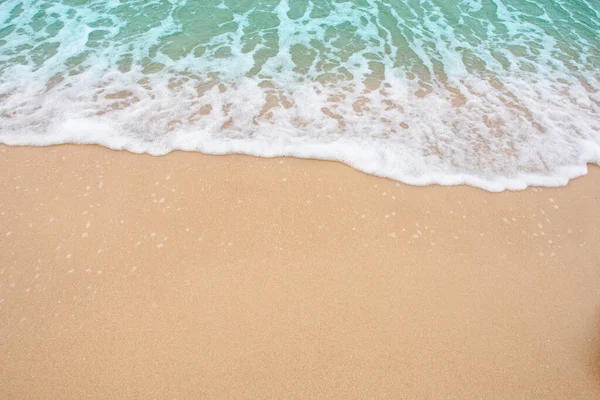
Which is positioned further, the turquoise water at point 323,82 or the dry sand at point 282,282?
the turquoise water at point 323,82

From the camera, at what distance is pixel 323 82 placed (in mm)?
4531

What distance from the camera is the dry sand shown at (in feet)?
6.99

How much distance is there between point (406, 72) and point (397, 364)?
385 centimetres

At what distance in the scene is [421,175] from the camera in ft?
11.0

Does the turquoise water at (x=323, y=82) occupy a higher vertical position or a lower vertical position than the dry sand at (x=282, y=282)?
higher

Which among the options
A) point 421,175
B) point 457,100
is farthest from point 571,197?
point 457,100

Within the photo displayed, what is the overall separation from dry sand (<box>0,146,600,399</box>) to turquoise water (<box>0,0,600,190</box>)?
14.5 inches

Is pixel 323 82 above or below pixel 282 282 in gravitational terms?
above

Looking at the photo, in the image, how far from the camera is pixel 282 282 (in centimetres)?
257

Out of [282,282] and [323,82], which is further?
[323,82]

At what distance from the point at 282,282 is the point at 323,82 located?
9.45 ft

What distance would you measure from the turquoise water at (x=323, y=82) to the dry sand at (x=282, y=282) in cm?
37

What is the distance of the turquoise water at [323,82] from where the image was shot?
3611mm

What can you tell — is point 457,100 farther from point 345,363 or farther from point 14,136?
point 14,136
